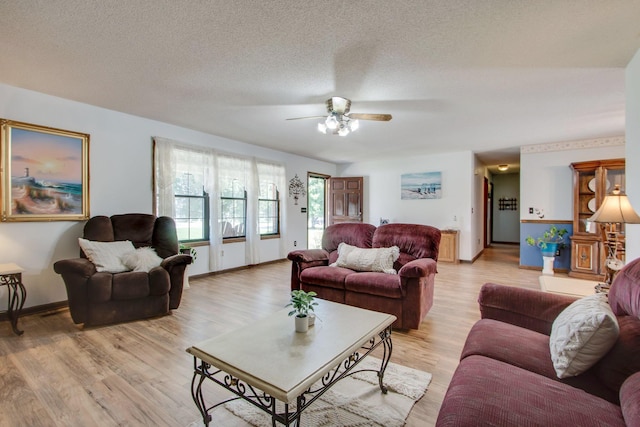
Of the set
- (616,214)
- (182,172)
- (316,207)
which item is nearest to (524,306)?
(616,214)

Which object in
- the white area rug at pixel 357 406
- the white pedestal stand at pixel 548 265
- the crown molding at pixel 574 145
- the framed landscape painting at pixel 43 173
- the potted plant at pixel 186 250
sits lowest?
the white area rug at pixel 357 406

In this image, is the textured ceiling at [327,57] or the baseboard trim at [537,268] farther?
the baseboard trim at [537,268]

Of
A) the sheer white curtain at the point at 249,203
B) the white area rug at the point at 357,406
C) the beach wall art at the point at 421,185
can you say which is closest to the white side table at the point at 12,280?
the white area rug at the point at 357,406

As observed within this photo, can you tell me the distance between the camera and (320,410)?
1.73 meters

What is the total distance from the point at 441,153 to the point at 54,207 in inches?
264

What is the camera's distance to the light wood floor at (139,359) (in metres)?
1.72

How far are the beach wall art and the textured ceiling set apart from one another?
8.50ft

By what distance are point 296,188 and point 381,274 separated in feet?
13.4

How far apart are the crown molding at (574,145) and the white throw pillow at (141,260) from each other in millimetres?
6651

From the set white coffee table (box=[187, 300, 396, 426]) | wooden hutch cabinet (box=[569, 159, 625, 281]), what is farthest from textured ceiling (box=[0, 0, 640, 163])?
white coffee table (box=[187, 300, 396, 426])

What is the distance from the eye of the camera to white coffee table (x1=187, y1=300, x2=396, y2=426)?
1264mm

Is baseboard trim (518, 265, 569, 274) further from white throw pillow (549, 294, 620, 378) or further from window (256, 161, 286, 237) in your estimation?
white throw pillow (549, 294, 620, 378)

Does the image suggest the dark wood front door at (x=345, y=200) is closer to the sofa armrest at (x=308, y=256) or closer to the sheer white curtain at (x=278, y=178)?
the sheer white curtain at (x=278, y=178)

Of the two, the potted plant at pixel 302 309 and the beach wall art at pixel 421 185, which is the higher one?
the beach wall art at pixel 421 185
